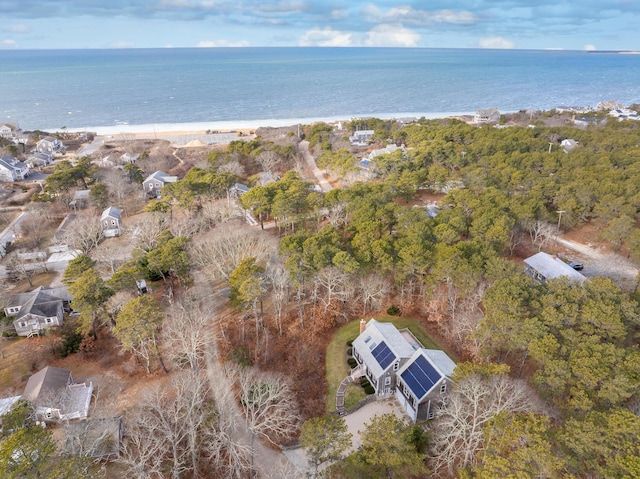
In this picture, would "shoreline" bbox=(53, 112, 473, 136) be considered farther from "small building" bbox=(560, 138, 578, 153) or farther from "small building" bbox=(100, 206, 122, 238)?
"small building" bbox=(100, 206, 122, 238)

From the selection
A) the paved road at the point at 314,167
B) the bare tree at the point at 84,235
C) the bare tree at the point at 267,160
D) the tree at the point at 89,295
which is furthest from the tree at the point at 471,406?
the bare tree at the point at 267,160

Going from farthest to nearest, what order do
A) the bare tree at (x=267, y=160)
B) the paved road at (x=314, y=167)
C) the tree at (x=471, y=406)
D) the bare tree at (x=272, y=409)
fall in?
1. the bare tree at (x=267, y=160)
2. the paved road at (x=314, y=167)
3. the bare tree at (x=272, y=409)
4. the tree at (x=471, y=406)

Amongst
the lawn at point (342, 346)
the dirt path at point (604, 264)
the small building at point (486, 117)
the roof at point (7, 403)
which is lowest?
the lawn at point (342, 346)

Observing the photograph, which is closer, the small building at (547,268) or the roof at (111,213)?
the small building at (547,268)

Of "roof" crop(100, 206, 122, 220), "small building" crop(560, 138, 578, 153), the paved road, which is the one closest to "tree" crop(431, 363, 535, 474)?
the paved road

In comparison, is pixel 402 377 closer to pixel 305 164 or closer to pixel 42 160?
pixel 305 164

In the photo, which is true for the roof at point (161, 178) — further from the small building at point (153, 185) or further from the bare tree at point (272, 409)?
the bare tree at point (272, 409)

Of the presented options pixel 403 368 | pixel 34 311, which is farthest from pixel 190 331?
pixel 34 311

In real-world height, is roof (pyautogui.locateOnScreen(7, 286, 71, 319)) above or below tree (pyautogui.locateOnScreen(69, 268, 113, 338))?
below
